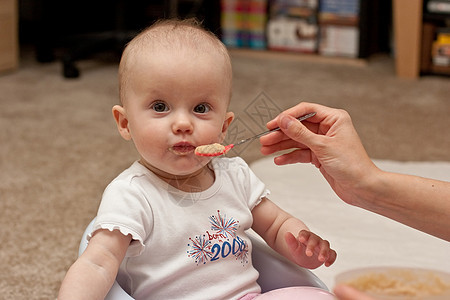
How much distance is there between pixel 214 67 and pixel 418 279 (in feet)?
1.08

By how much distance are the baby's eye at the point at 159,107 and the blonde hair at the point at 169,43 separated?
5 cm

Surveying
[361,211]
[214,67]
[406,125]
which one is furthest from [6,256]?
[406,125]

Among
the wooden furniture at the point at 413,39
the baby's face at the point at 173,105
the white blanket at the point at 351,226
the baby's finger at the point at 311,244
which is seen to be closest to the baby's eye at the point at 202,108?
the baby's face at the point at 173,105

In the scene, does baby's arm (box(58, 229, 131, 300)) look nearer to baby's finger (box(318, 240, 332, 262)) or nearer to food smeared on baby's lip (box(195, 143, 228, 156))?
food smeared on baby's lip (box(195, 143, 228, 156))

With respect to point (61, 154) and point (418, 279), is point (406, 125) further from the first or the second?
point (418, 279)

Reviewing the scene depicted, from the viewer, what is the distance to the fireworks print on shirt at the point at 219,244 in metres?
0.77

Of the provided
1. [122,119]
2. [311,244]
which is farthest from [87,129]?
[311,244]

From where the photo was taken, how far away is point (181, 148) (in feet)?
2.42

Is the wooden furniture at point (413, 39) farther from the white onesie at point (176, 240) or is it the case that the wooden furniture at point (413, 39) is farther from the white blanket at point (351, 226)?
the white onesie at point (176, 240)

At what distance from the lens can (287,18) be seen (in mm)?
2902

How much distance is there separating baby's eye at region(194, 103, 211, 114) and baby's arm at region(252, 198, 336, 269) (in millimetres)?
177

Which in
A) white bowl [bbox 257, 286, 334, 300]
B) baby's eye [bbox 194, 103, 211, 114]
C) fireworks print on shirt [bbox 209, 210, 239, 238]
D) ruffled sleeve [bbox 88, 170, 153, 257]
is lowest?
white bowl [bbox 257, 286, 334, 300]

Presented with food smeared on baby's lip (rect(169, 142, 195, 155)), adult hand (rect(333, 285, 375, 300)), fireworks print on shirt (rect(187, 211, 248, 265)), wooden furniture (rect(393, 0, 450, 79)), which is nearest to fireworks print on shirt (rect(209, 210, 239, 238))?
fireworks print on shirt (rect(187, 211, 248, 265))

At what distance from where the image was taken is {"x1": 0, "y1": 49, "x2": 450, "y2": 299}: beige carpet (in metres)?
1.15
